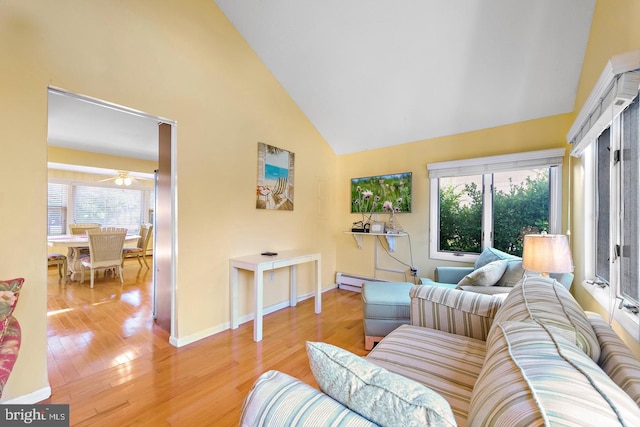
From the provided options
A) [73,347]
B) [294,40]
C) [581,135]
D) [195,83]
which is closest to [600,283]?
[581,135]

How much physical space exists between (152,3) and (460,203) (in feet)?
12.3

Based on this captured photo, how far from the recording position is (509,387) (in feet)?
2.05

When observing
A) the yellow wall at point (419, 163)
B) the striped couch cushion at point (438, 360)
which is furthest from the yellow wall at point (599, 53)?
the striped couch cushion at point (438, 360)

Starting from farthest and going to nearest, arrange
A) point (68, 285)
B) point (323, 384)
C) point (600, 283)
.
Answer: point (68, 285)
point (600, 283)
point (323, 384)

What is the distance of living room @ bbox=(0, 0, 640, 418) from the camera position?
5.38 ft

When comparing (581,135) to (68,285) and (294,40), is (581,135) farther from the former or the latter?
(68,285)

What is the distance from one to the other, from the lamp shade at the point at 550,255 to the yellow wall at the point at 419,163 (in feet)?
5.11

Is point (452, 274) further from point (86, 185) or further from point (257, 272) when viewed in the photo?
point (86, 185)

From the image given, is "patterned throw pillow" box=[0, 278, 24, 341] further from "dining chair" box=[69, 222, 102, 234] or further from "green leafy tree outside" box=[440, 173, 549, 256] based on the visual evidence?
"dining chair" box=[69, 222, 102, 234]

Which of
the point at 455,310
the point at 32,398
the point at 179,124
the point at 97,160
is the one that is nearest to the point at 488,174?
the point at 455,310

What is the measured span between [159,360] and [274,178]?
2.13 meters

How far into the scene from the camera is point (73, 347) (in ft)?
7.66

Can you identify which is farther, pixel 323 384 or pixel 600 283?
pixel 600 283

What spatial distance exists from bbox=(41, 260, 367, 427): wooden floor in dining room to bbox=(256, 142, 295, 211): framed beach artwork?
137cm
